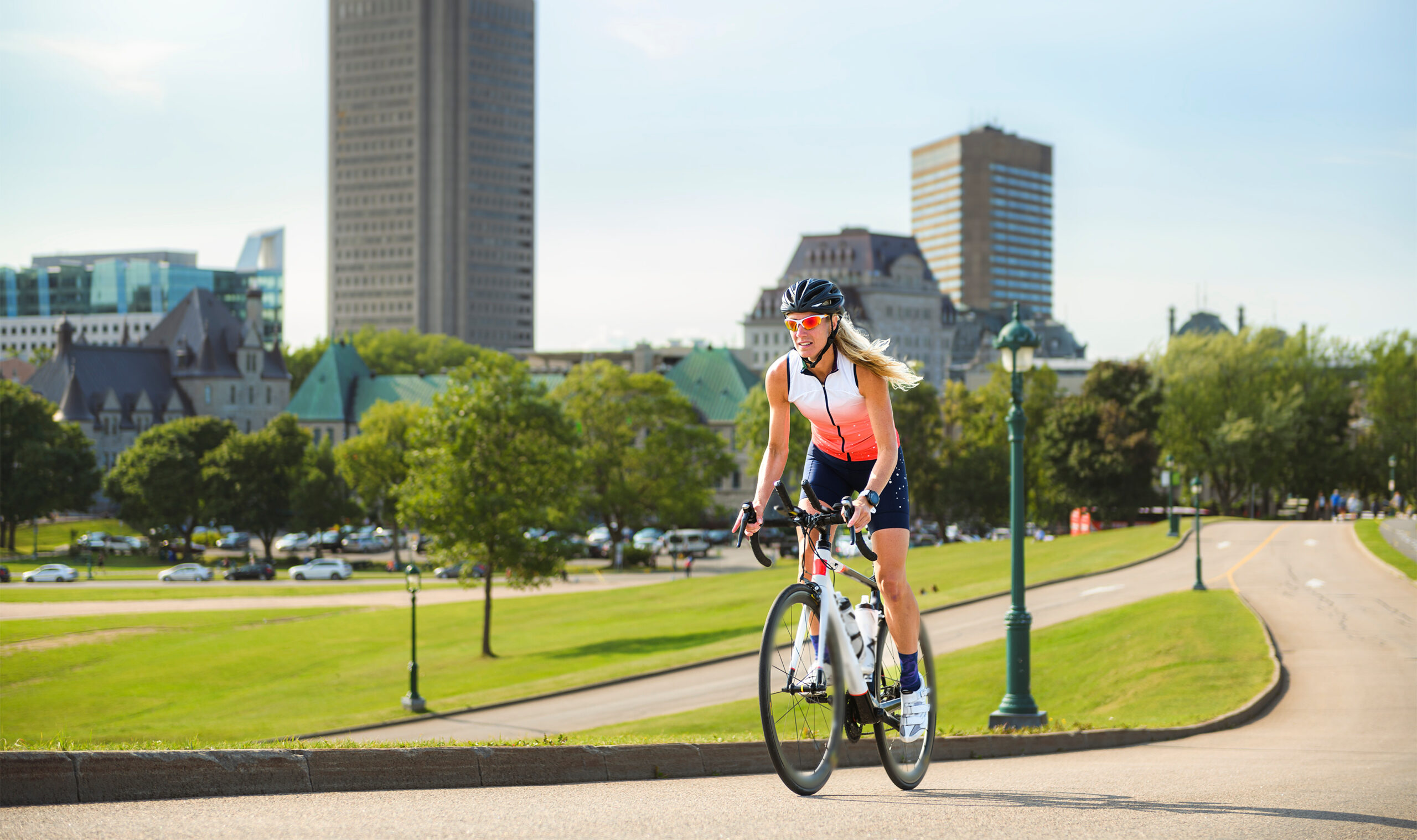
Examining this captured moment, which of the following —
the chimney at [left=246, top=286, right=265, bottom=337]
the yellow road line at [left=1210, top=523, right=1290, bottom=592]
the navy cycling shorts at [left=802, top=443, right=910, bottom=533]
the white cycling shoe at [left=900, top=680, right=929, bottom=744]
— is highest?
the chimney at [left=246, top=286, right=265, bottom=337]

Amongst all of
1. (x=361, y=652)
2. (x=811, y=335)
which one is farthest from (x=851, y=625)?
(x=361, y=652)

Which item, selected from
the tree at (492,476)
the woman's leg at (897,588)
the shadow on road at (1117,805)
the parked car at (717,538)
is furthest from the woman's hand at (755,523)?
the parked car at (717,538)

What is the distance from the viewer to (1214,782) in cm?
1005

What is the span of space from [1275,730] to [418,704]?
965 inches

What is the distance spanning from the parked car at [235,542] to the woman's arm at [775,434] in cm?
10117

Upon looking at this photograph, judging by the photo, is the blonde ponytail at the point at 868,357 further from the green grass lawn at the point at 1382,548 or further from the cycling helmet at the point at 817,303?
the green grass lawn at the point at 1382,548

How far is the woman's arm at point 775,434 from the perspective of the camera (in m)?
7.26

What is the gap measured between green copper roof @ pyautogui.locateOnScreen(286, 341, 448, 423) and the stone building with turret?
4.54 metres

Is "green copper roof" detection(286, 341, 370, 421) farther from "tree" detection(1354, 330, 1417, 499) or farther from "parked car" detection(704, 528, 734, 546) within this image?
"tree" detection(1354, 330, 1417, 499)

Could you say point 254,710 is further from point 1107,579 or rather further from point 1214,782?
point 1214,782

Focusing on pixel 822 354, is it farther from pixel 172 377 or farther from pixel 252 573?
pixel 172 377

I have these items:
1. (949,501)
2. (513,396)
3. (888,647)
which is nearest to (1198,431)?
(949,501)

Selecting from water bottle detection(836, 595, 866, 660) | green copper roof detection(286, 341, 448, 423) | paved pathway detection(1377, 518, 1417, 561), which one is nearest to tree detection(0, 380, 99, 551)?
green copper roof detection(286, 341, 448, 423)

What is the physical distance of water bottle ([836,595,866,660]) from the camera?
7.45 meters
